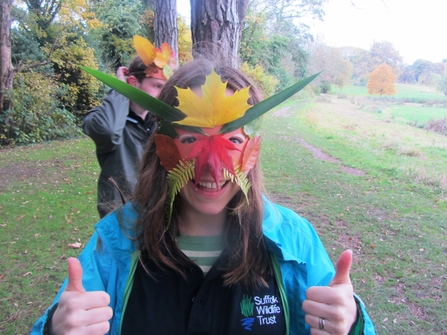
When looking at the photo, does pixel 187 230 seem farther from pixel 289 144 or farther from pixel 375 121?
pixel 375 121

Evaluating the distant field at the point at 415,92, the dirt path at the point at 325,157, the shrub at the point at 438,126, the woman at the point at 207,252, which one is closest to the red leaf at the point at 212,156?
the woman at the point at 207,252

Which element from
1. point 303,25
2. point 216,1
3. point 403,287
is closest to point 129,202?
point 216,1

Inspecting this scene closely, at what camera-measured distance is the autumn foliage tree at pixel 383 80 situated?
10.7m

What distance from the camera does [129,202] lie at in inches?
59.4

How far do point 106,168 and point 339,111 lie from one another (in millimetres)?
14980

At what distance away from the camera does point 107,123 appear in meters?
2.14

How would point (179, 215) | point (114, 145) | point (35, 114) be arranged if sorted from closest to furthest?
point (179, 215)
point (114, 145)
point (35, 114)

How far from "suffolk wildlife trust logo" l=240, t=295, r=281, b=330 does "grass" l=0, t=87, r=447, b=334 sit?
2.14 m

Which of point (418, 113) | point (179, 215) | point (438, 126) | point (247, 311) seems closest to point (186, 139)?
point (179, 215)

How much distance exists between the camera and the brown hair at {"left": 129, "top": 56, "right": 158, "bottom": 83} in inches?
86.0

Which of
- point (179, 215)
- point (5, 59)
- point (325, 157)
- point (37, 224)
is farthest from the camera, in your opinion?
point (5, 59)

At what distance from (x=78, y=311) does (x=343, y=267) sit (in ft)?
3.10

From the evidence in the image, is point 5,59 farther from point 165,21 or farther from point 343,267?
point 343,267

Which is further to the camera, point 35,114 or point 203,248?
point 35,114
